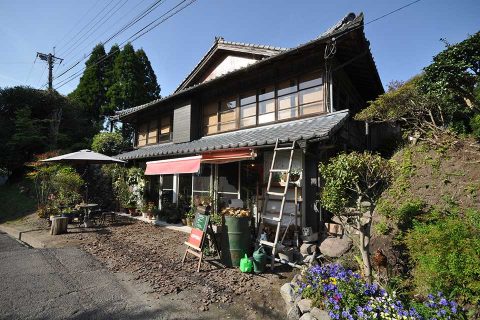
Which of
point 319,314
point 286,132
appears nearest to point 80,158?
point 286,132

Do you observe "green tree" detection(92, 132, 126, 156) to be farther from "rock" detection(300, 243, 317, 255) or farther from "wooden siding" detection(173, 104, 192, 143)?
"rock" detection(300, 243, 317, 255)

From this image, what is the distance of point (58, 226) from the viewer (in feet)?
28.3

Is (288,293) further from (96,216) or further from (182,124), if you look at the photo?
(182,124)

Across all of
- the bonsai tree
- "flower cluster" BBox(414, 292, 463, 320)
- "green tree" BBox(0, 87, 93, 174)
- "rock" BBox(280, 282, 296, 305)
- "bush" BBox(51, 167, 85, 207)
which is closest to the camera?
"flower cluster" BBox(414, 292, 463, 320)

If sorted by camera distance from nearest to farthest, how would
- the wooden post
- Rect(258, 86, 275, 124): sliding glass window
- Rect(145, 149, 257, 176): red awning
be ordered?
Rect(145, 149, 257, 176): red awning → the wooden post → Rect(258, 86, 275, 124): sliding glass window

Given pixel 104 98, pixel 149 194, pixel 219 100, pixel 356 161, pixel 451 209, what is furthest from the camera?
pixel 104 98

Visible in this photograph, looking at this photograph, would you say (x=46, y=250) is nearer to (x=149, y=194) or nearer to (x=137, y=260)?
(x=137, y=260)

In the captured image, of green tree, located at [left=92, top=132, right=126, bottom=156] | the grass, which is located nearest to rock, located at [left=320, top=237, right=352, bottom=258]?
the grass

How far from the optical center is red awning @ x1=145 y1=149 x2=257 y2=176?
762 centimetres

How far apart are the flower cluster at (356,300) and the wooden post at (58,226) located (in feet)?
26.9

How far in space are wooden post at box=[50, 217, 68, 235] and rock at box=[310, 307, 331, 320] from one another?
8.55m

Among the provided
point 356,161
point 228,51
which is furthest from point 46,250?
point 228,51

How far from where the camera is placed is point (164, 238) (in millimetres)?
8469

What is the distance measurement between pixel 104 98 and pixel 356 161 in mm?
28754
